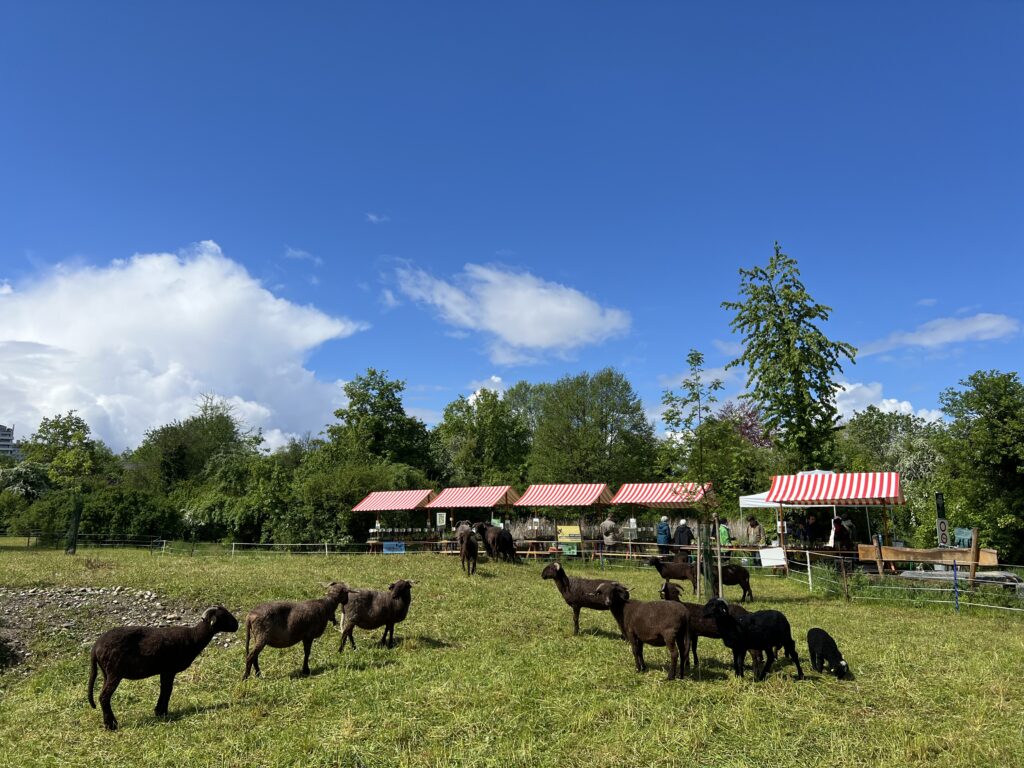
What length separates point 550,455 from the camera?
5481 cm

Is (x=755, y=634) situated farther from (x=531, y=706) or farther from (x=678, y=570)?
(x=678, y=570)

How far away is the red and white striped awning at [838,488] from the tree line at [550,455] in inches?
68.8

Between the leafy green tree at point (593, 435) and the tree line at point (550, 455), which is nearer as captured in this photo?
the tree line at point (550, 455)

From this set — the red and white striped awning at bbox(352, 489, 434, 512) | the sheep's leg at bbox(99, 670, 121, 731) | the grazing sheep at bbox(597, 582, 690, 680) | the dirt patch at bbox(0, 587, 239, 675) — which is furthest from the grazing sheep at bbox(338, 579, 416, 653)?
the red and white striped awning at bbox(352, 489, 434, 512)

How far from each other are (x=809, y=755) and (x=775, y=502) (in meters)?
17.4

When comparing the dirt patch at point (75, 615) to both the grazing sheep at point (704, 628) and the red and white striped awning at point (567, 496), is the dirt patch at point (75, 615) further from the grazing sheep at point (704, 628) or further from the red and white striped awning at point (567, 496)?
the red and white striped awning at point (567, 496)

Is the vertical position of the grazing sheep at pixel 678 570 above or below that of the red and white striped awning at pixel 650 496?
below

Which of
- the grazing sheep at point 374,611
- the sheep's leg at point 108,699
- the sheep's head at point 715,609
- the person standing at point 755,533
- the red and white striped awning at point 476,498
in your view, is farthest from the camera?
the red and white striped awning at point 476,498

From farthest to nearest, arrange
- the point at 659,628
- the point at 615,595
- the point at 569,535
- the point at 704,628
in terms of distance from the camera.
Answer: the point at 569,535
the point at 615,595
the point at 704,628
the point at 659,628

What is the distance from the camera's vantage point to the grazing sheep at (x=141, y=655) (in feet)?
23.0

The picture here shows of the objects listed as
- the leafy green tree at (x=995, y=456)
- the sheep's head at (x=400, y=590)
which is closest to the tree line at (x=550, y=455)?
the leafy green tree at (x=995, y=456)

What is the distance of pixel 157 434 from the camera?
209 feet

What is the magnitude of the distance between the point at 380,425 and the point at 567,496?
107ft

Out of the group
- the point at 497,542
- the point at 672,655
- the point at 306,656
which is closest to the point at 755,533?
the point at 497,542
